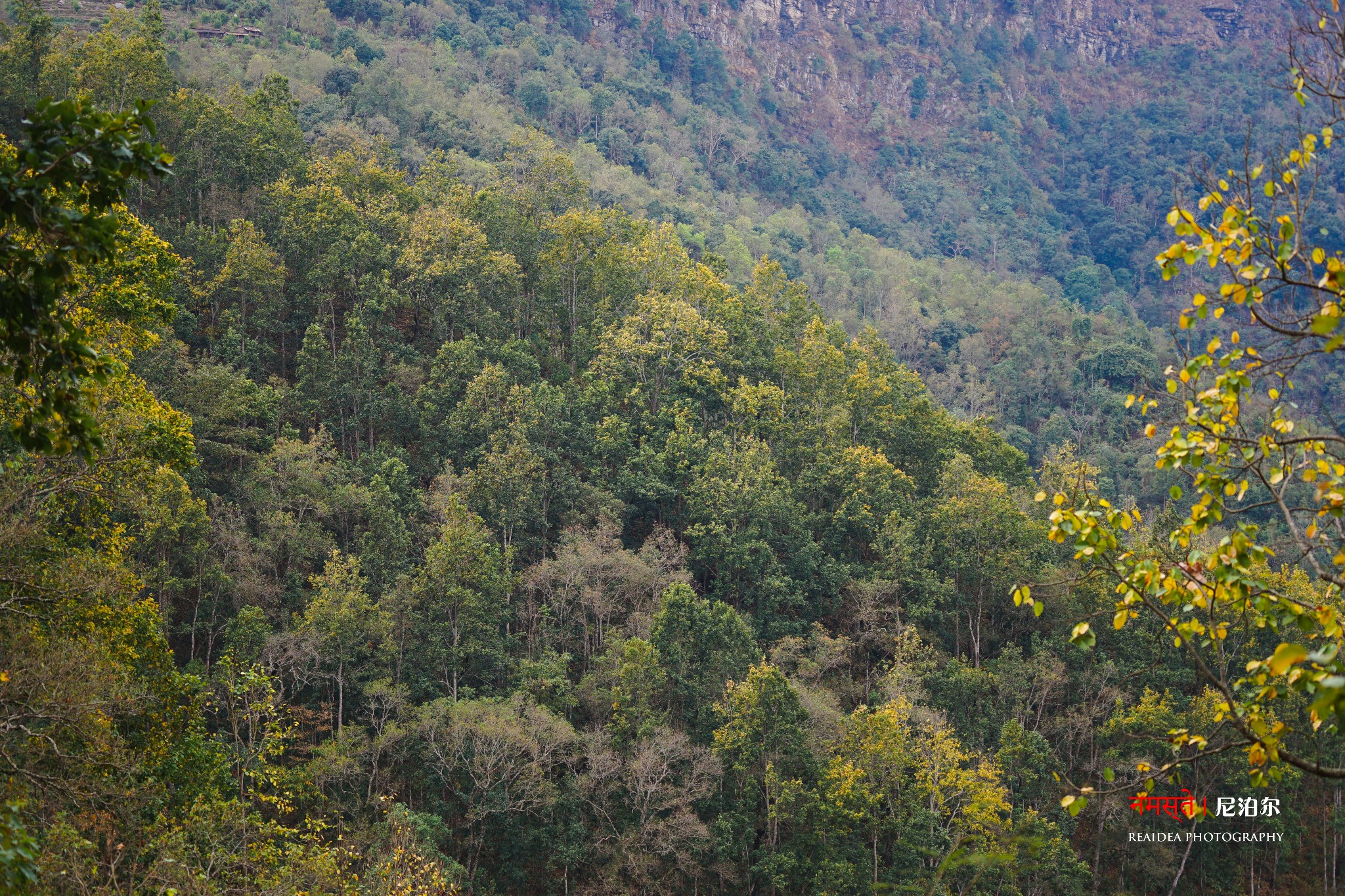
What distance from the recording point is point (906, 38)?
138 meters

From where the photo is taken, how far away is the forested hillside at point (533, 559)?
6.48 m

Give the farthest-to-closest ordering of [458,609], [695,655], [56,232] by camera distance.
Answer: [695,655]
[458,609]
[56,232]

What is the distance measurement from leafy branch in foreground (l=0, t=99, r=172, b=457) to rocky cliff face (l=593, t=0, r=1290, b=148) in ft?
369

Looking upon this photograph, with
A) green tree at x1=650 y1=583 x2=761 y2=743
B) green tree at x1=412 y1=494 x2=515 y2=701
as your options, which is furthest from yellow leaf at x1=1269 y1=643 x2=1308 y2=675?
green tree at x1=412 y1=494 x2=515 y2=701

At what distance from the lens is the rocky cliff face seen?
122562 mm

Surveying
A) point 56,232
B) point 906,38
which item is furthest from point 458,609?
point 906,38

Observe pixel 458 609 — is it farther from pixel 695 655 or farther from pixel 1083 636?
pixel 1083 636

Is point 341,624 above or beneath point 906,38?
beneath

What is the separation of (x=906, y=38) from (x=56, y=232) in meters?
148

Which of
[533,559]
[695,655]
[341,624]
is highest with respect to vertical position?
[341,624]

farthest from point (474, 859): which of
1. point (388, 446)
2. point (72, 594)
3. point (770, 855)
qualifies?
point (72, 594)

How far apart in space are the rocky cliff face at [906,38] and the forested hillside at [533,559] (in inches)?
2942

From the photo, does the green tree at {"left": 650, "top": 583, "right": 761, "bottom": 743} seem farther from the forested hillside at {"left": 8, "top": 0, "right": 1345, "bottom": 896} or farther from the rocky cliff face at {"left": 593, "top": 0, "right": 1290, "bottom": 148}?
the rocky cliff face at {"left": 593, "top": 0, "right": 1290, "bottom": 148}

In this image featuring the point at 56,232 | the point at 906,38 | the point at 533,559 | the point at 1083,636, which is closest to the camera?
the point at 56,232
